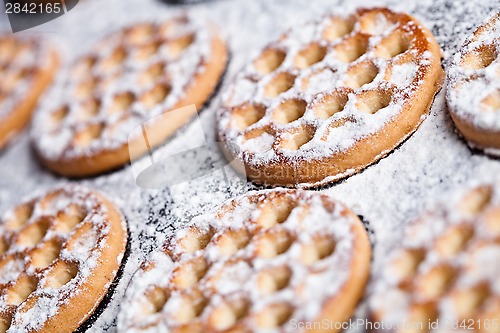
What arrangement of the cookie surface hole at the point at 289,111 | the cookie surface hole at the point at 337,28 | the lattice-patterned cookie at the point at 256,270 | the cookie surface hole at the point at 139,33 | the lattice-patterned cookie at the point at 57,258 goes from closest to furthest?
the lattice-patterned cookie at the point at 256,270 → the lattice-patterned cookie at the point at 57,258 → the cookie surface hole at the point at 289,111 → the cookie surface hole at the point at 337,28 → the cookie surface hole at the point at 139,33

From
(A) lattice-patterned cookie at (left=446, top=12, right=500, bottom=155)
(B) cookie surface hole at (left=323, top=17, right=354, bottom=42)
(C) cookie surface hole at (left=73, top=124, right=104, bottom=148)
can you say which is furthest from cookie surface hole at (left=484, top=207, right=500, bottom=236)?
(C) cookie surface hole at (left=73, top=124, right=104, bottom=148)

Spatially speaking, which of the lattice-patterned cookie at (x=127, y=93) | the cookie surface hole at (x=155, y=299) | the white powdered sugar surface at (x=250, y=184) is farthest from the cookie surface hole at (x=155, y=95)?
the cookie surface hole at (x=155, y=299)

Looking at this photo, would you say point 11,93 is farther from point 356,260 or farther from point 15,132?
point 356,260

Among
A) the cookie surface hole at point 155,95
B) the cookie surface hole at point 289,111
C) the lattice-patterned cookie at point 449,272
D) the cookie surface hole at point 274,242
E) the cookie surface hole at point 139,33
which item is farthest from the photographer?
the cookie surface hole at point 139,33

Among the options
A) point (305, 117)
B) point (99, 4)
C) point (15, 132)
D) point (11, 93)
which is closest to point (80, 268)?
point (305, 117)

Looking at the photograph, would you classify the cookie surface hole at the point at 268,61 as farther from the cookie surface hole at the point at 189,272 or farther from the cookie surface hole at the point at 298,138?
the cookie surface hole at the point at 189,272

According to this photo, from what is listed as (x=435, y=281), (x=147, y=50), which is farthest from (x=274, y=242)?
(x=147, y=50)

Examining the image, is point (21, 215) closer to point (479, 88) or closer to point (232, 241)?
point (232, 241)
